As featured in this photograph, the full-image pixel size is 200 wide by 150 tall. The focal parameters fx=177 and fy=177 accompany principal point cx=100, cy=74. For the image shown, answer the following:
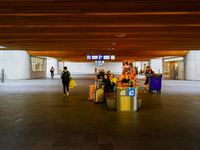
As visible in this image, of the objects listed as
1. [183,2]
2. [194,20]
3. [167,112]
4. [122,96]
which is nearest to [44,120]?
[122,96]

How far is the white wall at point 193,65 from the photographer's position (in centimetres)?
2403

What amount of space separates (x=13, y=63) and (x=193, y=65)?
2512 centimetres

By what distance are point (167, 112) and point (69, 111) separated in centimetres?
374

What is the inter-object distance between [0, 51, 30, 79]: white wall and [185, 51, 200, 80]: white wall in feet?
75.6

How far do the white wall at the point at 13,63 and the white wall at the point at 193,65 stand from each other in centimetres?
2304

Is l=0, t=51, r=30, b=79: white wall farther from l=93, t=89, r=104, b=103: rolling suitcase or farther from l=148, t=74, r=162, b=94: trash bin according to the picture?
l=93, t=89, r=104, b=103: rolling suitcase

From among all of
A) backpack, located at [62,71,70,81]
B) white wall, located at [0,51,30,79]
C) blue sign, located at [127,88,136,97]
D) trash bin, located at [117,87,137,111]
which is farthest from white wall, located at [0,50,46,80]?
blue sign, located at [127,88,136,97]

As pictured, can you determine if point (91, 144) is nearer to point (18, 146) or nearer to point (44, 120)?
point (18, 146)

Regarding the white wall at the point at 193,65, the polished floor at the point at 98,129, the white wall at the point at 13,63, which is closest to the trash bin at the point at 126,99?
the polished floor at the point at 98,129

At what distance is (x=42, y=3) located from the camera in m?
6.14

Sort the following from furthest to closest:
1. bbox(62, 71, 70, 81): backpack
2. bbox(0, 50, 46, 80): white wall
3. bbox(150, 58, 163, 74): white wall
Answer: bbox(150, 58, 163, 74): white wall, bbox(0, 50, 46, 80): white wall, bbox(62, 71, 70, 81): backpack

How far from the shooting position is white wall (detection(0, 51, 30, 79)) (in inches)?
989

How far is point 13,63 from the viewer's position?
25.1 meters

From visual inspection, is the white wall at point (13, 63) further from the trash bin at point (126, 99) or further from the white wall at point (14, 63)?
the trash bin at point (126, 99)
